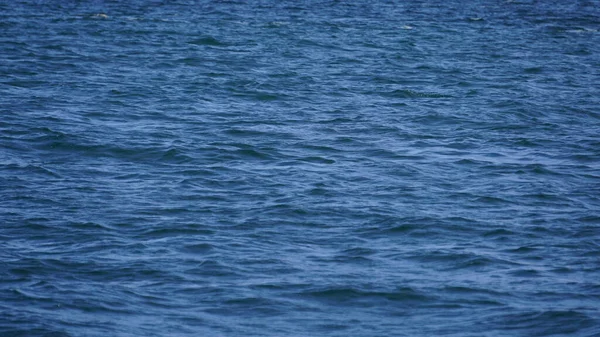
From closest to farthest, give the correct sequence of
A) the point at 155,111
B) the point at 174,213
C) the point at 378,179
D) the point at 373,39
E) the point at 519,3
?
1. the point at 174,213
2. the point at 378,179
3. the point at 155,111
4. the point at 373,39
5. the point at 519,3

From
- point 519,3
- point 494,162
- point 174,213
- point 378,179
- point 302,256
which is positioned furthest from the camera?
point 519,3

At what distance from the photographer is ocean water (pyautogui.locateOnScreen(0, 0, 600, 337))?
1507cm

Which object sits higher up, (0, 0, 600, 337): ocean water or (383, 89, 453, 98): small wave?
(0, 0, 600, 337): ocean water

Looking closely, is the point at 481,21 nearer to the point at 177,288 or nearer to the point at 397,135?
the point at 397,135

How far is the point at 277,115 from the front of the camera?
91.2ft

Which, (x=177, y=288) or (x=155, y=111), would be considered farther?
(x=155, y=111)

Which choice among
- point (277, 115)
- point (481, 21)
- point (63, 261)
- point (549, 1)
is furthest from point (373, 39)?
point (63, 261)

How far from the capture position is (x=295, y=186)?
21266mm

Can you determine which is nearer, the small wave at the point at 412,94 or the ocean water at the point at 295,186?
the ocean water at the point at 295,186

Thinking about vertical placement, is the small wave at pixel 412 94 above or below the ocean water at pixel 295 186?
below

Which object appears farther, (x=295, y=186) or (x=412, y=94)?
(x=412, y=94)

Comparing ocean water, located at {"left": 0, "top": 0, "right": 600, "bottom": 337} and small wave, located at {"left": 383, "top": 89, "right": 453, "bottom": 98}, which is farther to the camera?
small wave, located at {"left": 383, "top": 89, "right": 453, "bottom": 98}

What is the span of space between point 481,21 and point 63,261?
116ft

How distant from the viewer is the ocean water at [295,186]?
49.4 feet
